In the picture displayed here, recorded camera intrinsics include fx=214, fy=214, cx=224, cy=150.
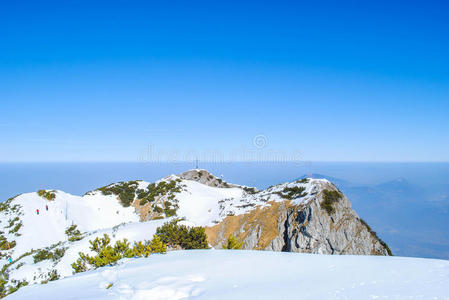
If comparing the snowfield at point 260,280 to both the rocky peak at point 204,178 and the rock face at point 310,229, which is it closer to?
the rock face at point 310,229

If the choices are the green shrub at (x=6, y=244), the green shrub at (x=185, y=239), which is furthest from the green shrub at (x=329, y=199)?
the green shrub at (x=6, y=244)

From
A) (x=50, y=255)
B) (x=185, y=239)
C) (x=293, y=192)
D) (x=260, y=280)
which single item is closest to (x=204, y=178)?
(x=293, y=192)

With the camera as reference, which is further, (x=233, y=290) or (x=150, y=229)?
(x=150, y=229)

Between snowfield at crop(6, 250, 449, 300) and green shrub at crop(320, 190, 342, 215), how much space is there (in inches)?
743

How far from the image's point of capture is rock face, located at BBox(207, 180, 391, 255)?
990 inches

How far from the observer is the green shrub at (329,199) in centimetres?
2659

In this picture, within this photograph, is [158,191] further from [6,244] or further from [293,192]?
[293,192]

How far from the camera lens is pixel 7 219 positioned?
111ft

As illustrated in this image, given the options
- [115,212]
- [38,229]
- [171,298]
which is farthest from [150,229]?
[115,212]

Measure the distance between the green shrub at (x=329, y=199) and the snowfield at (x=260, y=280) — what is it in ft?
61.9

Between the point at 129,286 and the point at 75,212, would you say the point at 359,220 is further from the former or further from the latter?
the point at 75,212

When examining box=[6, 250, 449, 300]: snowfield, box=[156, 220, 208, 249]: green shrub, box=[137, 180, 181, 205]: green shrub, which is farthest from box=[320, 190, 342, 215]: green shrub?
box=[137, 180, 181, 205]: green shrub

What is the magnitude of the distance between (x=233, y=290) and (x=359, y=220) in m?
27.8

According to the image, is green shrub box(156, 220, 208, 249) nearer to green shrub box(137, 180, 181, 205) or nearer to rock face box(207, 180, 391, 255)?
rock face box(207, 180, 391, 255)
